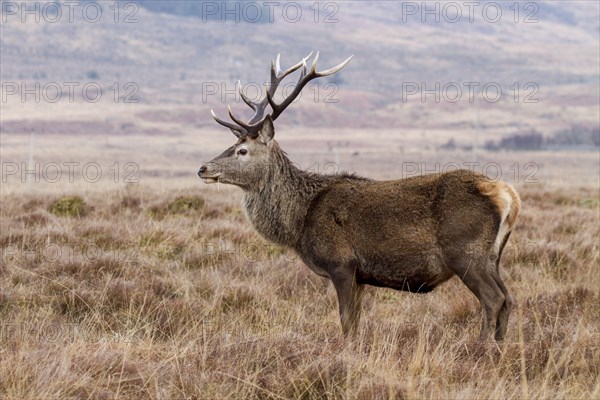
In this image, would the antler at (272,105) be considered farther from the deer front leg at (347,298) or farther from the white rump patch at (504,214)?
the white rump patch at (504,214)

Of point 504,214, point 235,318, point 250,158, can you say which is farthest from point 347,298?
point 250,158

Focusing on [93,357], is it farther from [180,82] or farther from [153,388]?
[180,82]

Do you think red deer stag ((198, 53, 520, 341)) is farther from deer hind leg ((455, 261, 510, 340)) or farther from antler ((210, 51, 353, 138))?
antler ((210, 51, 353, 138))

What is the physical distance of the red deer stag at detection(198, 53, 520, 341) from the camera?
7.43 m

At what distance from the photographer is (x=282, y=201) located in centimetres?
848

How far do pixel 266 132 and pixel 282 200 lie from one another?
2.25ft

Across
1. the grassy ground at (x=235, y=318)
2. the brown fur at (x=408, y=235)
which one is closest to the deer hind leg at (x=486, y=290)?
the brown fur at (x=408, y=235)

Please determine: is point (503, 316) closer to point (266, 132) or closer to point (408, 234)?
point (408, 234)

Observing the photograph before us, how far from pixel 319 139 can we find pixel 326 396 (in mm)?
69287

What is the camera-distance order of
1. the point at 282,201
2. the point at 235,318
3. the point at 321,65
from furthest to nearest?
the point at 321,65 < the point at 282,201 < the point at 235,318

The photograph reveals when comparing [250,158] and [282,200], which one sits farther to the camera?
[250,158]

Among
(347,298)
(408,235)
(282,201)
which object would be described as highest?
(282,201)

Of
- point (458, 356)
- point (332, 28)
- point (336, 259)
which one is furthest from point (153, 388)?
point (332, 28)

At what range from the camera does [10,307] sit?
7.80 meters
